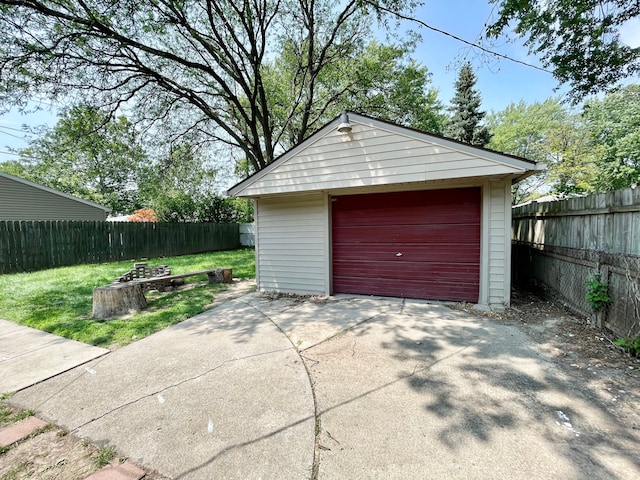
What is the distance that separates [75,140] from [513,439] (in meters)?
11.9

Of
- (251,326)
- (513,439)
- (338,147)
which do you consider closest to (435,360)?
(513,439)

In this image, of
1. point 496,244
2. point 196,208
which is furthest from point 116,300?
point 196,208

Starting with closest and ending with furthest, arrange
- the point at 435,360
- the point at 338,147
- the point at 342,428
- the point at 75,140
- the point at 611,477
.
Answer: the point at 611,477 < the point at 342,428 < the point at 435,360 < the point at 338,147 < the point at 75,140

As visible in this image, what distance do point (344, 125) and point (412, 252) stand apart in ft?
8.64

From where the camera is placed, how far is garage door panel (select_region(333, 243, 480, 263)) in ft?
16.4

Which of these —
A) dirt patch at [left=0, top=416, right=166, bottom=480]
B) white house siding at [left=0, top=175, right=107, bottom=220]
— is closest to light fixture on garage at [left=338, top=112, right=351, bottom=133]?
dirt patch at [left=0, top=416, right=166, bottom=480]

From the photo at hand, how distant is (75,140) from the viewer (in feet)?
A: 28.1

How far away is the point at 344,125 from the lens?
4.71 metres

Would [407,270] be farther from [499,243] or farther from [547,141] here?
[547,141]

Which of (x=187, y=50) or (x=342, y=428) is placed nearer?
(x=342, y=428)

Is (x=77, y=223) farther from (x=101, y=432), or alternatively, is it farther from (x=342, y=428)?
(x=342, y=428)

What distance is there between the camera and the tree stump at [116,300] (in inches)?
178

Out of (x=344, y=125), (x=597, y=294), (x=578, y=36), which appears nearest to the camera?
(x=597, y=294)

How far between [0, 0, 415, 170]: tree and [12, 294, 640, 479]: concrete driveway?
854 cm
